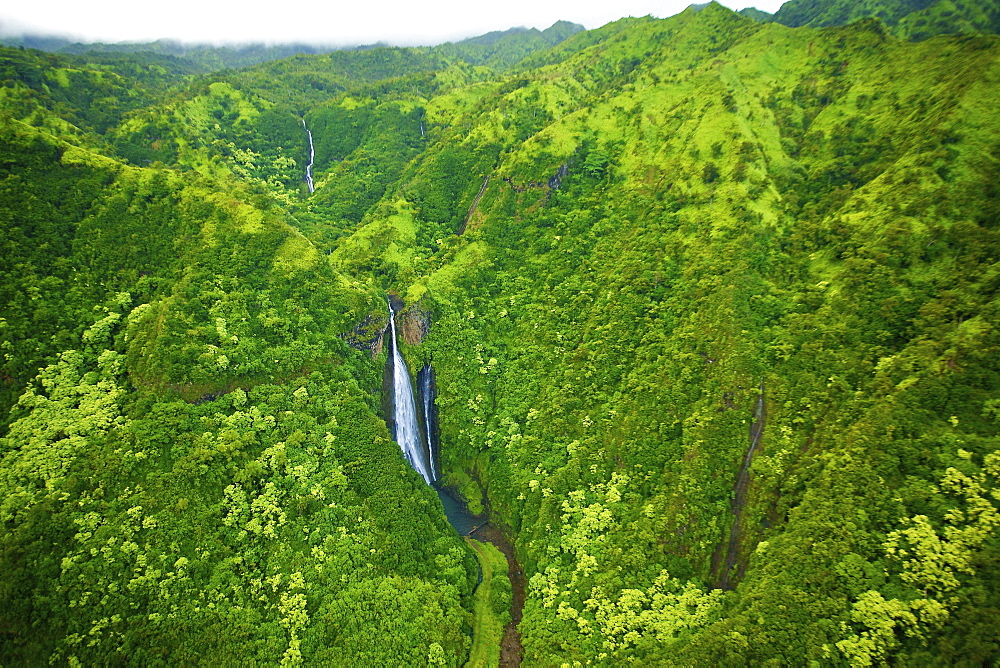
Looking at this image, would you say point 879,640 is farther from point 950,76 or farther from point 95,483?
point 950,76

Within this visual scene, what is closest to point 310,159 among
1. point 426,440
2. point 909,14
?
point 426,440

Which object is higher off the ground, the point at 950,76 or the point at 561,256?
the point at 950,76

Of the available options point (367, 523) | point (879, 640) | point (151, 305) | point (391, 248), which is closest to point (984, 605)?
point (879, 640)

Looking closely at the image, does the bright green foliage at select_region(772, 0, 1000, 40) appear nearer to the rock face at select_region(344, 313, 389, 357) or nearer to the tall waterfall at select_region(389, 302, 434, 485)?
the rock face at select_region(344, 313, 389, 357)

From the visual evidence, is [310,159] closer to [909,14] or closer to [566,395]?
[566,395]

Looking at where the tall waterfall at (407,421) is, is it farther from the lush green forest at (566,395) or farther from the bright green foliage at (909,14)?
the bright green foliage at (909,14)
